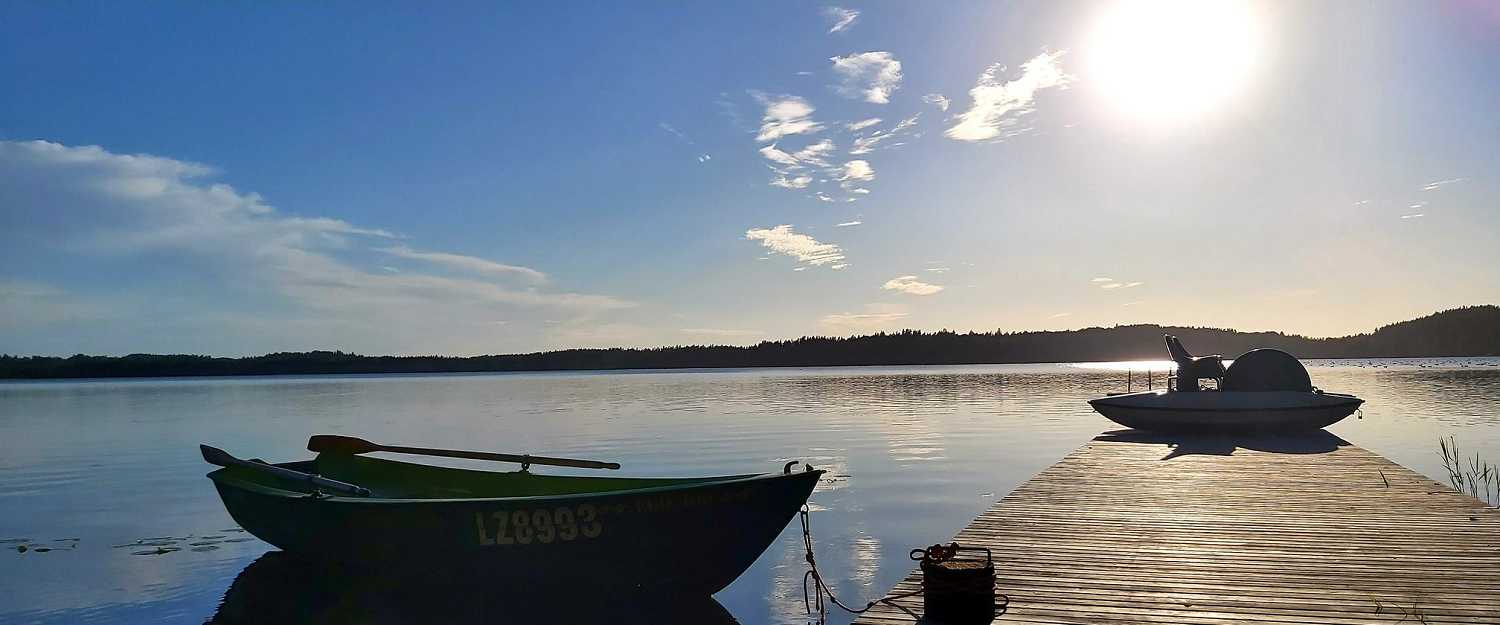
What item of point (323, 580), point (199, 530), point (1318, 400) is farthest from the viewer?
point (1318, 400)

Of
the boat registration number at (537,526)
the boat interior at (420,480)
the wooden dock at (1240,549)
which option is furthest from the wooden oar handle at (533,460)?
the wooden dock at (1240,549)

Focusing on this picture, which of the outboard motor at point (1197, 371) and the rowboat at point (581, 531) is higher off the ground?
the outboard motor at point (1197, 371)

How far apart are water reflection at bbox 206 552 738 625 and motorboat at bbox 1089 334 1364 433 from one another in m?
18.7

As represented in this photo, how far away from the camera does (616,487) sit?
528 inches

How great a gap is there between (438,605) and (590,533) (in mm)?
2646

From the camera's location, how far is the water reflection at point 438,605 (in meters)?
11.4

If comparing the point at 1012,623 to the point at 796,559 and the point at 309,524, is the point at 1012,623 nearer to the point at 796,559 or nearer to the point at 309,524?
the point at 796,559

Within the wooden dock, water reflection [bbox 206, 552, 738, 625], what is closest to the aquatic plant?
the wooden dock

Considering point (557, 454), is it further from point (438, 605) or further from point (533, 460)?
point (438, 605)

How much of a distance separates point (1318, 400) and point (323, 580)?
81.8 feet

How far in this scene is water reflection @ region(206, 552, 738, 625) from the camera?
11359 mm

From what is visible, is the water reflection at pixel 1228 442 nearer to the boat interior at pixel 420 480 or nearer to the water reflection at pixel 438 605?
the water reflection at pixel 438 605

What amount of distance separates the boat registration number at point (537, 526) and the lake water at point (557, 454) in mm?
1167

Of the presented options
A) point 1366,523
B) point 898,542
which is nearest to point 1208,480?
point 1366,523
